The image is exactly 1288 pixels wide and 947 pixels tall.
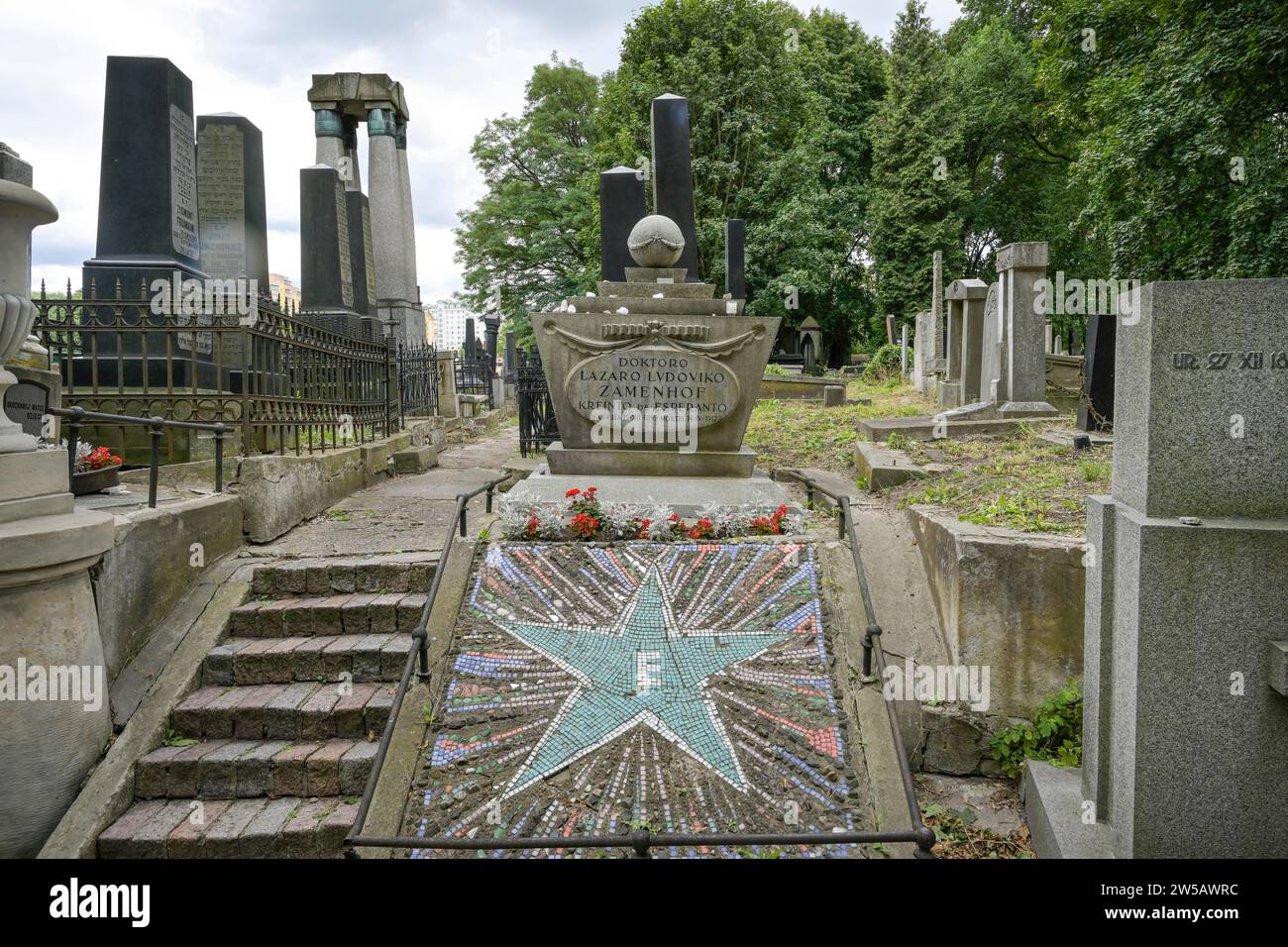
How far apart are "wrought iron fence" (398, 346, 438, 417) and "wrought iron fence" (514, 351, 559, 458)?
1.78 m

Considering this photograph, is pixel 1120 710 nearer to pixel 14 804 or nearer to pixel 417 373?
pixel 14 804

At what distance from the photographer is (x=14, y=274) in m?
3.99

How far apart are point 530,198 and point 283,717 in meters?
26.2

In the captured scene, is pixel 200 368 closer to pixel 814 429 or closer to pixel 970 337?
pixel 814 429

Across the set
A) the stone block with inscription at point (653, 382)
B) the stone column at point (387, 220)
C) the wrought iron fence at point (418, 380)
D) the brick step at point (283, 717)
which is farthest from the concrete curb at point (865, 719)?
the stone column at point (387, 220)

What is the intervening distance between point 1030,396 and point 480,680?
9200mm

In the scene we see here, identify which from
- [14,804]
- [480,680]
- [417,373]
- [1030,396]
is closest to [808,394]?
[1030,396]

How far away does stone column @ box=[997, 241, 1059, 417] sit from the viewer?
33.5ft

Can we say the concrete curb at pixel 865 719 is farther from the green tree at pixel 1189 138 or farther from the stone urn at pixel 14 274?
the green tree at pixel 1189 138

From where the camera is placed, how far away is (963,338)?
43.5 ft

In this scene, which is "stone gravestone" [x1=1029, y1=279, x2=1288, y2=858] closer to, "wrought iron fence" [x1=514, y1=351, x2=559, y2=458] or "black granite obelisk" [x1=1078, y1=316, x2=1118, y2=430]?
"black granite obelisk" [x1=1078, y1=316, x2=1118, y2=430]

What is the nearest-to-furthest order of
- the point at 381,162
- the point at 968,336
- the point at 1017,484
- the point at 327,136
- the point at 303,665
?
the point at 303,665 < the point at 1017,484 < the point at 968,336 < the point at 327,136 < the point at 381,162

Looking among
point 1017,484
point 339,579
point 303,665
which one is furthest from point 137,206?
point 1017,484

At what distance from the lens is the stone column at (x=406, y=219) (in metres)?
17.7
